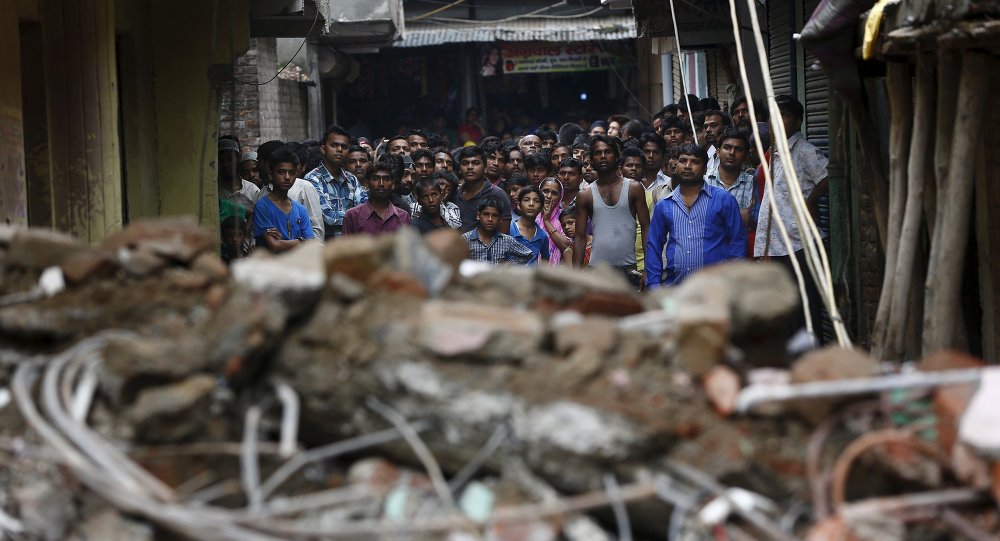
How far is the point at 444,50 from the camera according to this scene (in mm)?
26938

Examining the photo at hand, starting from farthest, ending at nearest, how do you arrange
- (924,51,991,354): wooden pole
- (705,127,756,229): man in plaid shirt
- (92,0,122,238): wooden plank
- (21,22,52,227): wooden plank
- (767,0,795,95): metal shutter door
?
(767,0,795,95): metal shutter door, (705,127,756,229): man in plaid shirt, (92,0,122,238): wooden plank, (21,22,52,227): wooden plank, (924,51,991,354): wooden pole

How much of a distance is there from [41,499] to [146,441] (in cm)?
37

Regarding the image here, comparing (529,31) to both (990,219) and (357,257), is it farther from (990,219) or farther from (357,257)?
(357,257)

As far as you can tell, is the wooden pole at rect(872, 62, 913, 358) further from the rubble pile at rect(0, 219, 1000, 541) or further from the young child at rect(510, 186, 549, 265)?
the young child at rect(510, 186, 549, 265)

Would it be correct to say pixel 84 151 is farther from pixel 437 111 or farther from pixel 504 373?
pixel 437 111

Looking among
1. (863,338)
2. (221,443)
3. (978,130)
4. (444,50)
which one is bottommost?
(863,338)

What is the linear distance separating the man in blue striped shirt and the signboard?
57.9ft

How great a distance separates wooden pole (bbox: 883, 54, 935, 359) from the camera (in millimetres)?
A: 5086

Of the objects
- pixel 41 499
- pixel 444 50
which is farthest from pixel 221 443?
pixel 444 50

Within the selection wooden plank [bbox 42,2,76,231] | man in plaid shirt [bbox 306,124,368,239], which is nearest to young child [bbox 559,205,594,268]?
man in plaid shirt [bbox 306,124,368,239]

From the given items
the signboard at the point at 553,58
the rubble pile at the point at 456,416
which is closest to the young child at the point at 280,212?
the rubble pile at the point at 456,416

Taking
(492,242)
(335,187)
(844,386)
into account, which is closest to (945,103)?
(844,386)

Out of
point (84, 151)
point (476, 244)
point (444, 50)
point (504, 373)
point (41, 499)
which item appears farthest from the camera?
point (444, 50)

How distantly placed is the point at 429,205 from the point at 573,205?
1557 millimetres
